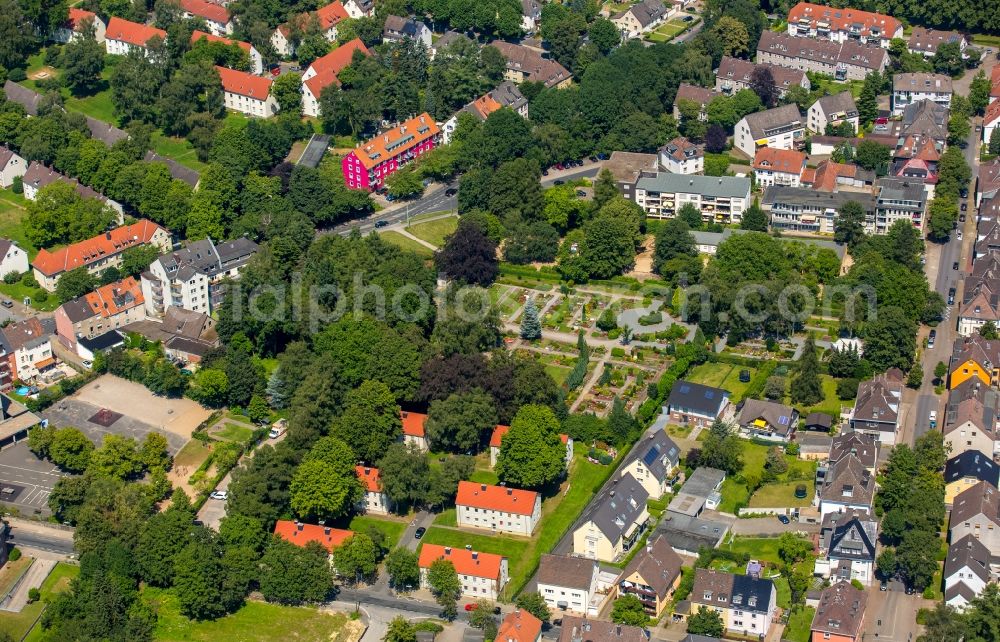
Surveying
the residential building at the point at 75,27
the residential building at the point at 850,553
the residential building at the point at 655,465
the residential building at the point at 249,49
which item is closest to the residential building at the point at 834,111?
the residential building at the point at 655,465

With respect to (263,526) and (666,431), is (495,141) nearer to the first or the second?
(666,431)

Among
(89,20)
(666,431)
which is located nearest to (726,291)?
(666,431)

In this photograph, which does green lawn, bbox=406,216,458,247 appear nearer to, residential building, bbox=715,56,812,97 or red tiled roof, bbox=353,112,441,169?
red tiled roof, bbox=353,112,441,169

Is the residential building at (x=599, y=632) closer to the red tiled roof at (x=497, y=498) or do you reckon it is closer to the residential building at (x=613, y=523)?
the residential building at (x=613, y=523)

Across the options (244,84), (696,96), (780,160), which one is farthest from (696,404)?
(244,84)

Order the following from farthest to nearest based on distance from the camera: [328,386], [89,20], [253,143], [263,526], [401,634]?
[89,20] → [253,143] → [328,386] → [263,526] → [401,634]

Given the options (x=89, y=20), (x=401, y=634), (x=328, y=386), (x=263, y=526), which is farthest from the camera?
(x=89, y=20)
